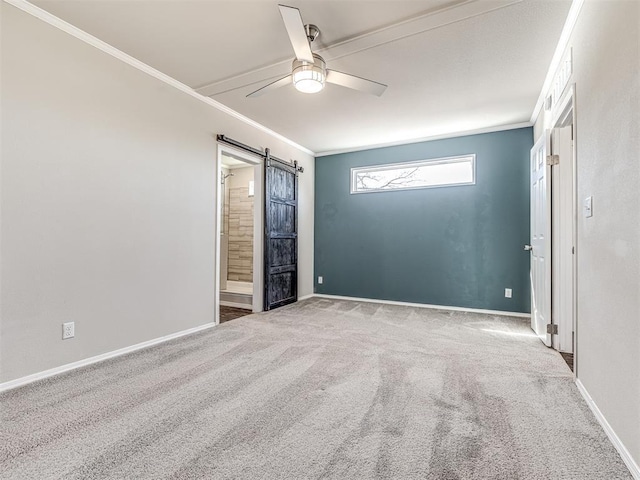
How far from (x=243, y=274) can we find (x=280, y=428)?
4.41m

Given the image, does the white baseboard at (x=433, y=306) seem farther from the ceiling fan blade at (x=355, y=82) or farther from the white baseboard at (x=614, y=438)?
the ceiling fan blade at (x=355, y=82)

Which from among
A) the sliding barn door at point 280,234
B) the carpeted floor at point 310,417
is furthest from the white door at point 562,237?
the sliding barn door at point 280,234

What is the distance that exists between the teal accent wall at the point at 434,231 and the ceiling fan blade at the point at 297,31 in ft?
10.2

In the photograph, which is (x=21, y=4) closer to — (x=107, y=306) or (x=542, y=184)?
(x=107, y=306)

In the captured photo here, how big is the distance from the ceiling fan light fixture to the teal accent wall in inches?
116

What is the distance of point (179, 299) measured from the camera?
3195 mm

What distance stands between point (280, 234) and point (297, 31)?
3007 millimetres

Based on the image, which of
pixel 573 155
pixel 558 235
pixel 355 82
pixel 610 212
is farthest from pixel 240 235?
pixel 610 212

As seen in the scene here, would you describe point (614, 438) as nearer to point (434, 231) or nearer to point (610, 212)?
point (610, 212)

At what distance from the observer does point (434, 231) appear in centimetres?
463

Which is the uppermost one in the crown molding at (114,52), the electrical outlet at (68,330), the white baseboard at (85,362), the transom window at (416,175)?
the crown molding at (114,52)

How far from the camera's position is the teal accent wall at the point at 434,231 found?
418 centimetres

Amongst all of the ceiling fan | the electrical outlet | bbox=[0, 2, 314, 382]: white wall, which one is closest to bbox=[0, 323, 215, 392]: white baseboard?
bbox=[0, 2, 314, 382]: white wall

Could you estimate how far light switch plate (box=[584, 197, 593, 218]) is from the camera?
182 cm
